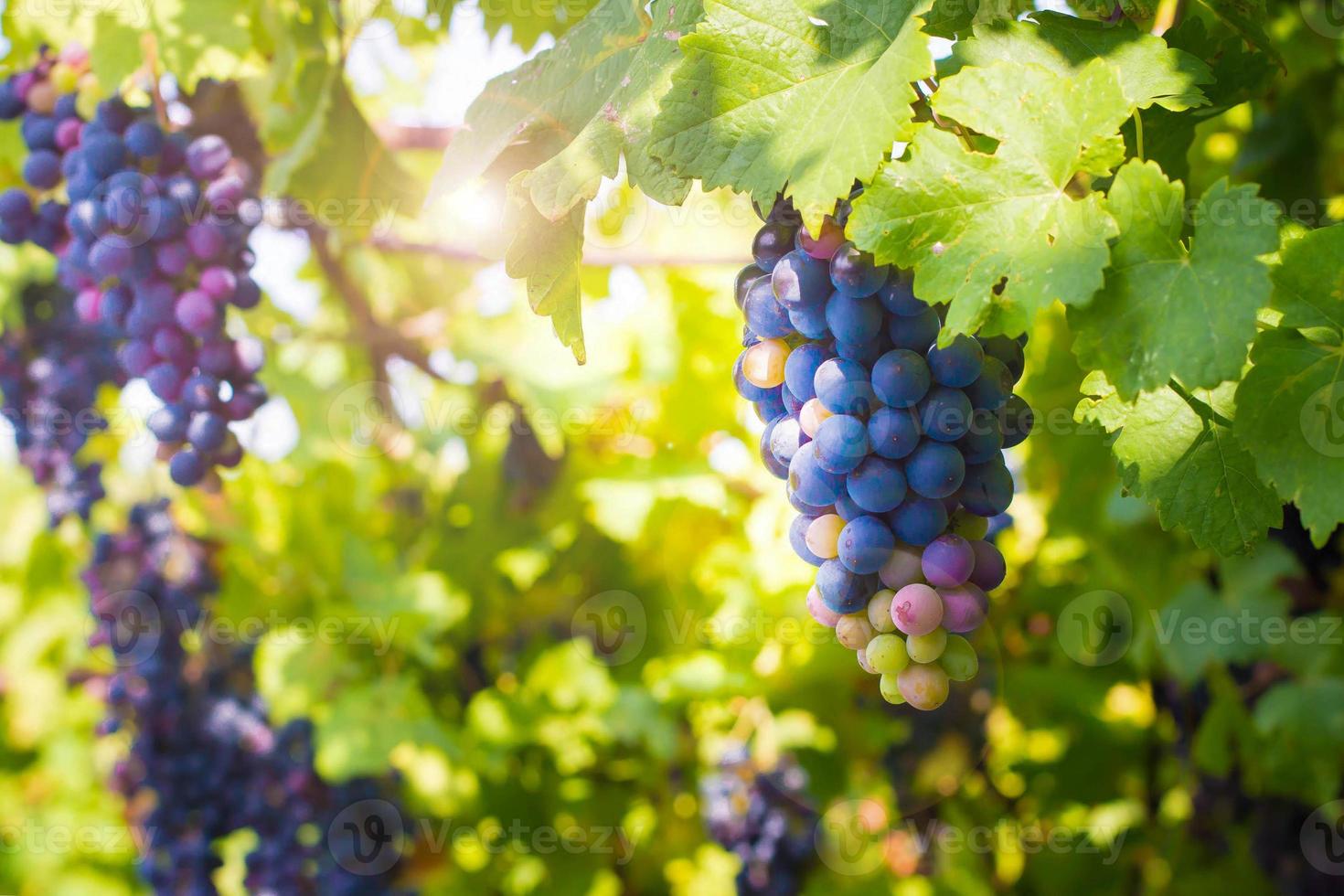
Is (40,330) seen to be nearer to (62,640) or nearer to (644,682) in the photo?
(644,682)

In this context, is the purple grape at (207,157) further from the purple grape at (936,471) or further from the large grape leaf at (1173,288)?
the large grape leaf at (1173,288)

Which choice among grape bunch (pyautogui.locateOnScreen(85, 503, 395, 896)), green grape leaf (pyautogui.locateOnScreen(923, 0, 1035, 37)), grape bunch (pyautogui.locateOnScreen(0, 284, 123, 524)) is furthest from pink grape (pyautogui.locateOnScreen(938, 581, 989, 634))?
grape bunch (pyautogui.locateOnScreen(85, 503, 395, 896))

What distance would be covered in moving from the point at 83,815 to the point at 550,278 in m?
4.83

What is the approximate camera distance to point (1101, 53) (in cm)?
111

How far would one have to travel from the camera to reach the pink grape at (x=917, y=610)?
1062 mm

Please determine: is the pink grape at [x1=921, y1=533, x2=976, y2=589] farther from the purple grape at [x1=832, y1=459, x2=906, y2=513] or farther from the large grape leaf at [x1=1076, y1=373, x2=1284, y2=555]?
the large grape leaf at [x1=1076, y1=373, x2=1284, y2=555]

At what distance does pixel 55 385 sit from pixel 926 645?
2.48 metres

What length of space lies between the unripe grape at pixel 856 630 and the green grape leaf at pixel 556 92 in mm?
698

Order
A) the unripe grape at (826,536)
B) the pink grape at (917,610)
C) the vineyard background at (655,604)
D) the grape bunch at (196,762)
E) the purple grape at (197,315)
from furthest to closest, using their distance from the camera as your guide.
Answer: the grape bunch at (196,762)
the vineyard background at (655,604)
the purple grape at (197,315)
the unripe grape at (826,536)
the pink grape at (917,610)

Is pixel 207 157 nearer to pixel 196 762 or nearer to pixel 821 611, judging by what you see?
pixel 821 611

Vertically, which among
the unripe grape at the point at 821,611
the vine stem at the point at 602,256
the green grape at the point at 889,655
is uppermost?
the green grape at the point at 889,655

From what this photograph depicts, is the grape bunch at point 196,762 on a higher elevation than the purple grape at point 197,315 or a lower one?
lower

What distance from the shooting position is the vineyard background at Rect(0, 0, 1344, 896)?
8.83 feet

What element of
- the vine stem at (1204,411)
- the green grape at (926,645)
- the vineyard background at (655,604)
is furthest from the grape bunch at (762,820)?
the vine stem at (1204,411)
